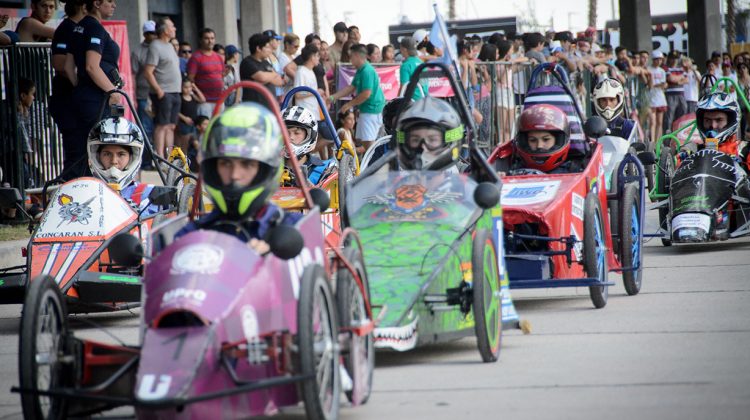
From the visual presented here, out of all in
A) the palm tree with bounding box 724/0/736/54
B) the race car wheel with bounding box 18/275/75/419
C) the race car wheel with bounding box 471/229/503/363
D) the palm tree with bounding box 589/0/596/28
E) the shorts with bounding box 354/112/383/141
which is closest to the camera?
the race car wheel with bounding box 18/275/75/419

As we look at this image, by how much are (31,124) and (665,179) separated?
756 cm

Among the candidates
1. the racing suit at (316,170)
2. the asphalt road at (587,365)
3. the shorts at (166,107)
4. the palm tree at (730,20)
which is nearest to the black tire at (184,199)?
the asphalt road at (587,365)

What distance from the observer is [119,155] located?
11.3 m

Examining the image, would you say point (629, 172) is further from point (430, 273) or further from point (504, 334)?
point (430, 273)

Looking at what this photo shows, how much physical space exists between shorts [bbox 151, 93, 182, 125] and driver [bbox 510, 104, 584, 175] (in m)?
8.77

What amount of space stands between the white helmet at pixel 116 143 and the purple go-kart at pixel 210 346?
4.92 meters

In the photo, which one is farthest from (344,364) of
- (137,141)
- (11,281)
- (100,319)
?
(137,141)

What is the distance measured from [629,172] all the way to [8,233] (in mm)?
6745

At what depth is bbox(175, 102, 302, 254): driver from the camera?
252 inches

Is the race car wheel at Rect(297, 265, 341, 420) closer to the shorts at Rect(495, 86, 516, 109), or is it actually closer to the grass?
the grass

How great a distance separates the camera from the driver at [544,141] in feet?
35.5

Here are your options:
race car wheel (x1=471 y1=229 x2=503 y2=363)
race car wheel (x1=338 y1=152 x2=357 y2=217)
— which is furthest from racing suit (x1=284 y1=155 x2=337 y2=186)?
race car wheel (x1=471 y1=229 x2=503 y2=363)

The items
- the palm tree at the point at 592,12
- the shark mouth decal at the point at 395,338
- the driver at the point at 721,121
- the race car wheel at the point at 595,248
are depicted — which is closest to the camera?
the shark mouth decal at the point at 395,338

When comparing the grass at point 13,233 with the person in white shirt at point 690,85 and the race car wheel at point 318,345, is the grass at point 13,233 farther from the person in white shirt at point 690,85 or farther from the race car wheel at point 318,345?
the person in white shirt at point 690,85
